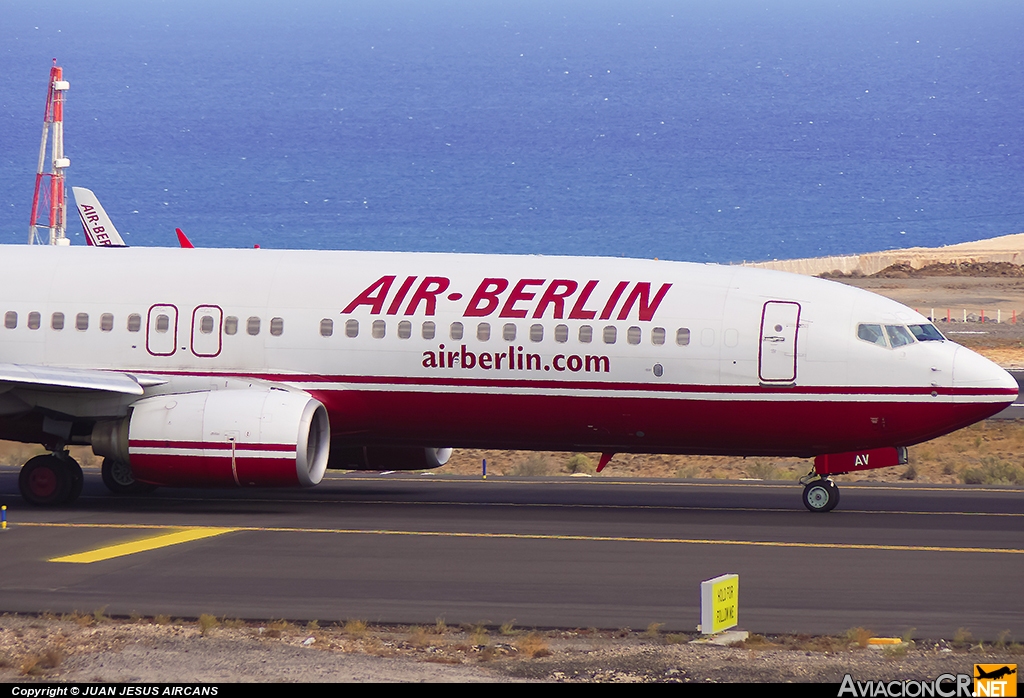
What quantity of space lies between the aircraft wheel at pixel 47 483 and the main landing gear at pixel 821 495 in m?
12.0

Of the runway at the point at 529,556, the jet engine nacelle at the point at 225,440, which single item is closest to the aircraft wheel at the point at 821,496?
the runway at the point at 529,556

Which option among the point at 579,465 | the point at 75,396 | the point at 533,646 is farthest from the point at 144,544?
the point at 579,465

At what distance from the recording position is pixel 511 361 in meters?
24.5

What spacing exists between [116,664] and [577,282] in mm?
12808

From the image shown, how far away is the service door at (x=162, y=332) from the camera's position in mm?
25250

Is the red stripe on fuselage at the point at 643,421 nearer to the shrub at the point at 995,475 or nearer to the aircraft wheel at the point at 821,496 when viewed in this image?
the aircraft wheel at the point at 821,496

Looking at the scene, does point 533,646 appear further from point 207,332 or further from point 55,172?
point 55,172

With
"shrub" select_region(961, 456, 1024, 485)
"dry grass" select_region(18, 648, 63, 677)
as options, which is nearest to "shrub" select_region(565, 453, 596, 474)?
"shrub" select_region(961, 456, 1024, 485)

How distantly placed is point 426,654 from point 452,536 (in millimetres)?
7527

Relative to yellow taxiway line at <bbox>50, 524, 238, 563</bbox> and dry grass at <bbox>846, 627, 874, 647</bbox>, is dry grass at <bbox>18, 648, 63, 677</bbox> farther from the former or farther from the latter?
dry grass at <bbox>846, 627, 874, 647</bbox>

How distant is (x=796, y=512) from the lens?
2519cm

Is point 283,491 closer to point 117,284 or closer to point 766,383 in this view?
point 117,284

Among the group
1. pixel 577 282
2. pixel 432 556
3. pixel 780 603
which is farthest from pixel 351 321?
pixel 780 603

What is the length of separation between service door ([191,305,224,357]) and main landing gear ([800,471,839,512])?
9819 mm
